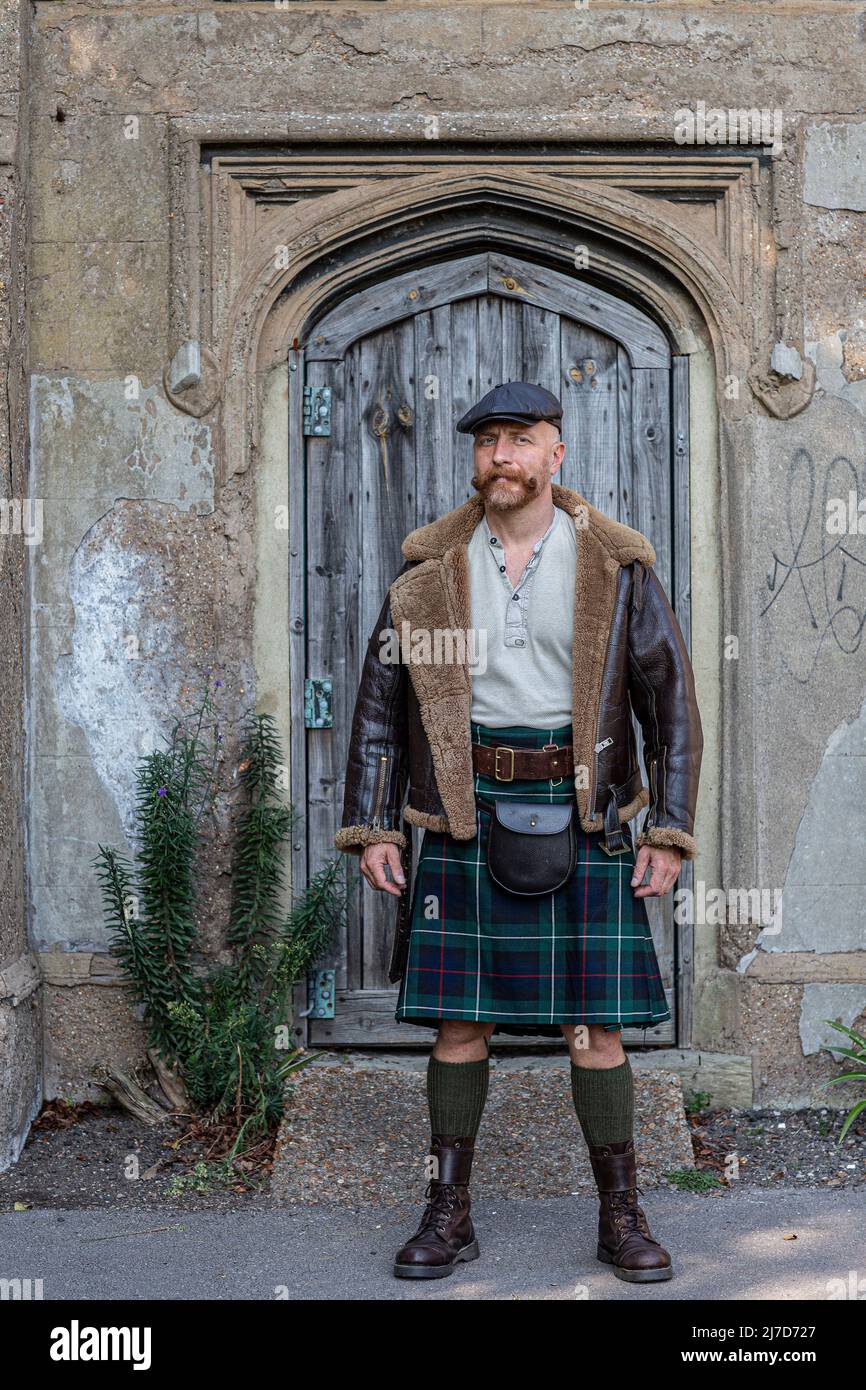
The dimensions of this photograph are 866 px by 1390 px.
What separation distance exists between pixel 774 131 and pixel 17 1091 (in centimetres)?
410

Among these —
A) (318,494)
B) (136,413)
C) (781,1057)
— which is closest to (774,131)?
(318,494)

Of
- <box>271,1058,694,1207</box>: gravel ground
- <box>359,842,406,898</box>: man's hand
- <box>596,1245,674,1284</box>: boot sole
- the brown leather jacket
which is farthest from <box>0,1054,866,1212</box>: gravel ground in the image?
the brown leather jacket

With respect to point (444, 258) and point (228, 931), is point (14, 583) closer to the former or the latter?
point (228, 931)

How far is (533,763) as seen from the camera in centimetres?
348

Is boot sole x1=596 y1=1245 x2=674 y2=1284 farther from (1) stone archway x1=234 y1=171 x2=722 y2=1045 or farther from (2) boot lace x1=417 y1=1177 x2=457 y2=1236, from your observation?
(1) stone archway x1=234 y1=171 x2=722 y2=1045

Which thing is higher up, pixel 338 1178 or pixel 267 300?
pixel 267 300

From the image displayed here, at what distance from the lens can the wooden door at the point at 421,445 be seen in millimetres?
4926

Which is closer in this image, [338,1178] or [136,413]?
[338,1178]

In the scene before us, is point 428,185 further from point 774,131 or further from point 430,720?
point 430,720

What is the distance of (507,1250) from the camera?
359cm

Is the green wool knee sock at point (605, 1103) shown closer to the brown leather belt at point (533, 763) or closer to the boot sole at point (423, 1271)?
the boot sole at point (423, 1271)

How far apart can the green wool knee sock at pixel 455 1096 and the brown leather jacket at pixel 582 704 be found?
587mm

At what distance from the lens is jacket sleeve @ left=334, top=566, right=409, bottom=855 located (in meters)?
3.65

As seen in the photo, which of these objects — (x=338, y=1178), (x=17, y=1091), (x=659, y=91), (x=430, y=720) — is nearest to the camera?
(x=430, y=720)
